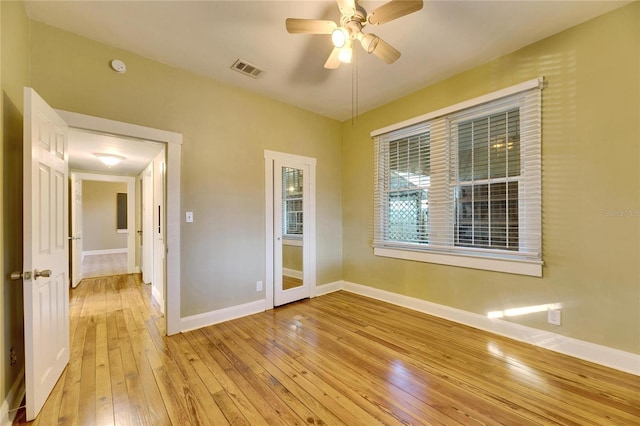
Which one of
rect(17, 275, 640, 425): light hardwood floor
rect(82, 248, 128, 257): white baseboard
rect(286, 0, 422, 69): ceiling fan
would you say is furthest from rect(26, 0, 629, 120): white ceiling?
rect(82, 248, 128, 257): white baseboard

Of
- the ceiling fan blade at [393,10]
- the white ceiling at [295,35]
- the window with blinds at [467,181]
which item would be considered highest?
the white ceiling at [295,35]

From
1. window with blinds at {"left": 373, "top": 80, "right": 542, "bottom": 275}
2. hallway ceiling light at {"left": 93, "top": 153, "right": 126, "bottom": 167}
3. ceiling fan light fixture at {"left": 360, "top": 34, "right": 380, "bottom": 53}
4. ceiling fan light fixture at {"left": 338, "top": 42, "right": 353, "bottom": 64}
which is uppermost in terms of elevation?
ceiling fan light fixture at {"left": 360, "top": 34, "right": 380, "bottom": 53}

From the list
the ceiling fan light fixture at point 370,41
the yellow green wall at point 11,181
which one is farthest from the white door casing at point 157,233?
the ceiling fan light fixture at point 370,41

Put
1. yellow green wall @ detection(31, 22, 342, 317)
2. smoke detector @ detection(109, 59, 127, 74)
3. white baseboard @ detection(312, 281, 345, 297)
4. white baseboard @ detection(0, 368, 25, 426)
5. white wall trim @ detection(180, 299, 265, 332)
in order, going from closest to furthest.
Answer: white baseboard @ detection(0, 368, 25, 426)
yellow green wall @ detection(31, 22, 342, 317)
smoke detector @ detection(109, 59, 127, 74)
white wall trim @ detection(180, 299, 265, 332)
white baseboard @ detection(312, 281, 345, 297)

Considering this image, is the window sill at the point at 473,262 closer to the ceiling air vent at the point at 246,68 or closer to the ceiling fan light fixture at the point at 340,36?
the ceiling fan light fixture at the point at 340,36

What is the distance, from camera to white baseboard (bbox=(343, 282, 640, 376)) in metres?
2.10

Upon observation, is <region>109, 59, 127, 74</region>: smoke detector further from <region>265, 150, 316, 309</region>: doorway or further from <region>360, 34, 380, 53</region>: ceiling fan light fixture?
<region>360, 34, 380, 53</region>: ceiling fan light fixture

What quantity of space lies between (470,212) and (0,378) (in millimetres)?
3903

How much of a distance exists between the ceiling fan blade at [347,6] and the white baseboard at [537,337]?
3.06 meters

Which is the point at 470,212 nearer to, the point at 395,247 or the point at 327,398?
the point at 395,247

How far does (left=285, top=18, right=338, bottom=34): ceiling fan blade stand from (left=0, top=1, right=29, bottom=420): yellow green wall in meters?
1.70

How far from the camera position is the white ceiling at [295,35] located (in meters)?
2.08

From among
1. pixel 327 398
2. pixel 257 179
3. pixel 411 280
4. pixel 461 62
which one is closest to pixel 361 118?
pixel 461 62

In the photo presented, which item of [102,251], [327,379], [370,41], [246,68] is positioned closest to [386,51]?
[370,41]
